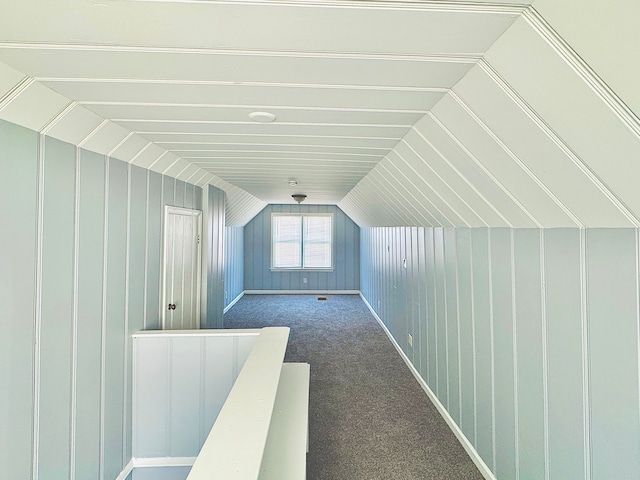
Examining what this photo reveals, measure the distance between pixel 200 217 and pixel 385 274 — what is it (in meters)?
3.03

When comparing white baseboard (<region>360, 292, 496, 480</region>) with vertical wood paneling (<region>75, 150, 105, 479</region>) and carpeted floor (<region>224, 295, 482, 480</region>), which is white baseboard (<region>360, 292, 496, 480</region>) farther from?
vertical wood paneling (<region>75, 150, 105, 479</region>)

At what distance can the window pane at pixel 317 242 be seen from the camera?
351 inches

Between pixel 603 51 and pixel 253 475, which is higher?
pixel 603 51

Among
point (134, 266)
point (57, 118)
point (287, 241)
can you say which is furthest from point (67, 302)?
point (287, 241)

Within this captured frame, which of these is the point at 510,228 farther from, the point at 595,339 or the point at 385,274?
the point at 385,274

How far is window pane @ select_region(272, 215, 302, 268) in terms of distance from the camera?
348 inches

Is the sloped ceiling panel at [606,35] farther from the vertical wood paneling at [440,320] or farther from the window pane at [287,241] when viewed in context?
the window pane at [287,241]

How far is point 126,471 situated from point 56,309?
1.44m

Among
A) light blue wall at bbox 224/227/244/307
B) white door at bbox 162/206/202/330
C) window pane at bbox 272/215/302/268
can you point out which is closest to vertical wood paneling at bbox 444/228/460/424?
white door at bbox 162/206/202/330

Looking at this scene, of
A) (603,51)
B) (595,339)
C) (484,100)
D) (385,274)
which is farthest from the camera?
(385,274)

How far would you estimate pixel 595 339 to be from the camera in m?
1.38

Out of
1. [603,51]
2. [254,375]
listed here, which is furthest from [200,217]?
[603,51]

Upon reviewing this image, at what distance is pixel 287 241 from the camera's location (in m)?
8.88

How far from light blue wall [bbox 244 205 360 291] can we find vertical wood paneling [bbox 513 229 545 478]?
705cm
